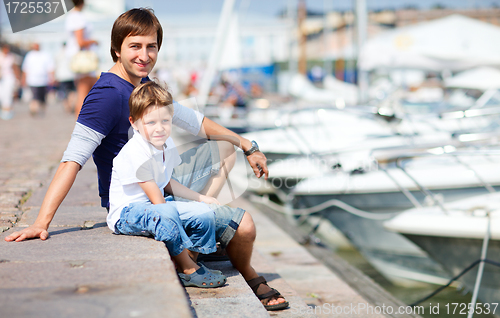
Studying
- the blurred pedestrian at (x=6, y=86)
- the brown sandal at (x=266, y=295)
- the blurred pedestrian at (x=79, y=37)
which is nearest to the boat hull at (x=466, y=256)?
the brown sandal at (x=266, y=295)

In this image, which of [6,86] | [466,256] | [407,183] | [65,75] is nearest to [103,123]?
[466,256]

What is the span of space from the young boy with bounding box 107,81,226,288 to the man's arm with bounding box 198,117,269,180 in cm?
39

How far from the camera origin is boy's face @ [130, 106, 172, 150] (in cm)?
243

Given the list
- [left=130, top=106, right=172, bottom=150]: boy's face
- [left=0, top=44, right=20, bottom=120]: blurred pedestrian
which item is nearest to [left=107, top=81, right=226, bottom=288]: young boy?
[left=130, top=106, right=172, bottom=150]: boy's face

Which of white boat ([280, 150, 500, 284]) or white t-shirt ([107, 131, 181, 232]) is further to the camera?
white boat ([280, 150, 500, 284])

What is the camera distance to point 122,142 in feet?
8.74

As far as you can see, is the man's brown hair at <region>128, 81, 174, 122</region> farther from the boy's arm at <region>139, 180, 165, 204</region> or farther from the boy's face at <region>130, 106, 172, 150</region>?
the boy's arm at <region>139, 180, 165, 204</region>

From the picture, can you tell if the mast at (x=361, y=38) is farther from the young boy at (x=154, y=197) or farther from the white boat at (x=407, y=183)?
the young boy at (x=154, y=197)

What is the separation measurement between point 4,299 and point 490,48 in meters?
9.44

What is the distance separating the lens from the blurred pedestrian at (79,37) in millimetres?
6113

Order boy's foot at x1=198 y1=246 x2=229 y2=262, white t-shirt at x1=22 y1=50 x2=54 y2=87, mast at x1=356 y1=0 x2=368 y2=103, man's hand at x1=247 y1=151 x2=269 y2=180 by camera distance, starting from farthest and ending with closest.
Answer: white t-shirt at x1=22 y1=50 x2=54 y2=87 → mast at x1=356 y1=0 x2=368 y2=103 → boy's foot at x1=198 y1=246 x2=229 y2=262 → man's hand at x1=247 y1=151 x2=269 y2=180

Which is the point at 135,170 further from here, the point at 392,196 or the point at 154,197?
the point at 392,196

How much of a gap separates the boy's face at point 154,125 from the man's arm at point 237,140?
1.56ft

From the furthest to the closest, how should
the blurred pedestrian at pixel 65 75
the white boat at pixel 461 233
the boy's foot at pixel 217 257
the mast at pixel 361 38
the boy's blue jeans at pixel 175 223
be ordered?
the mast at pixel 361 38, the blurred pedestrian at pixel 65 75, the white boat at pixel 461 233, the boy's foot at pixel 217 257, the boy's blue jeans at pixel 175 223
